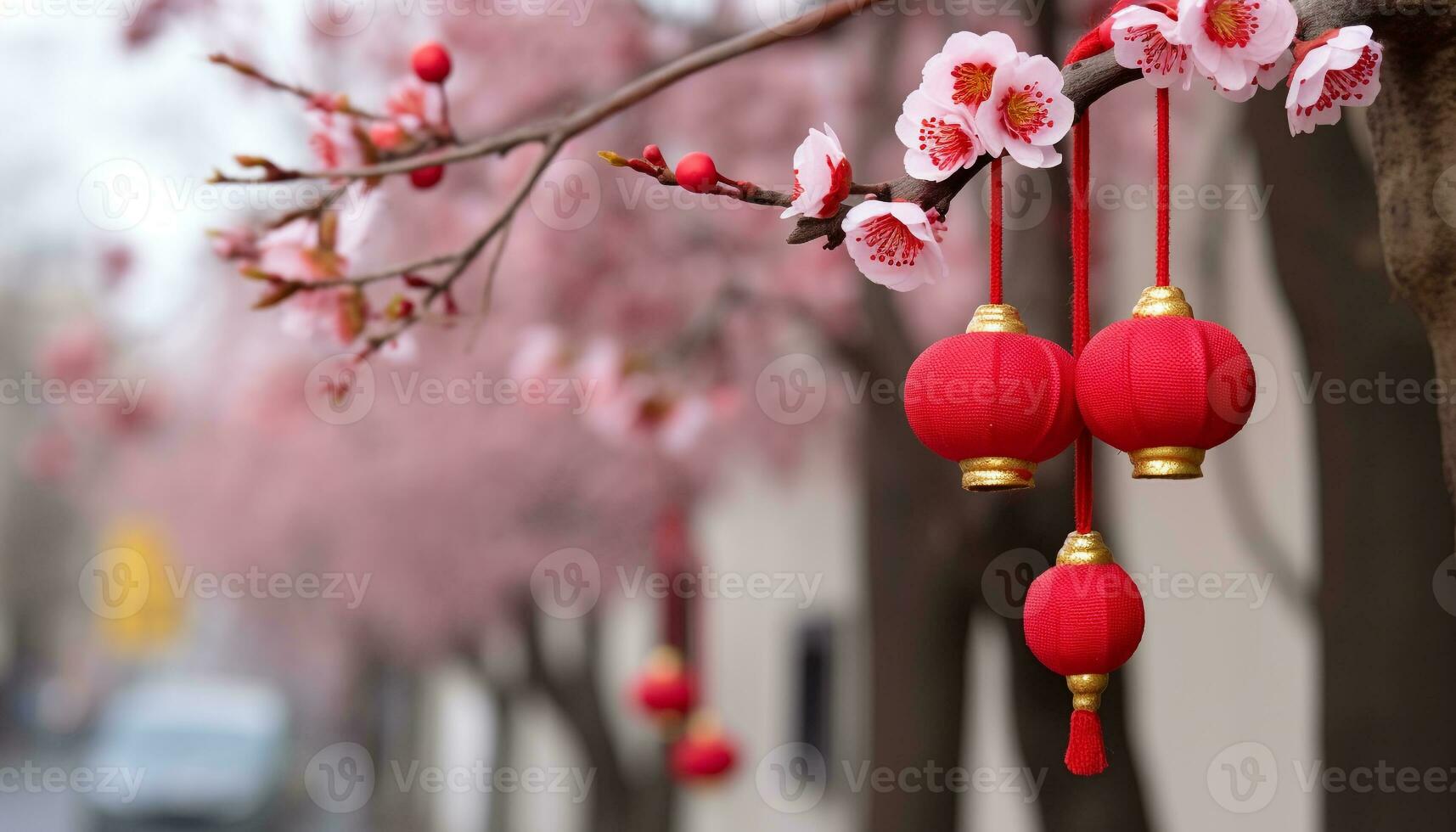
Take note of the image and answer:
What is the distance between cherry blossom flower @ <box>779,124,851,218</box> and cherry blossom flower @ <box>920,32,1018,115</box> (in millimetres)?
116

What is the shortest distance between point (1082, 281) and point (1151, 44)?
27cm

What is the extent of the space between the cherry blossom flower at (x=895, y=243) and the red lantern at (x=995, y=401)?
0.26ft

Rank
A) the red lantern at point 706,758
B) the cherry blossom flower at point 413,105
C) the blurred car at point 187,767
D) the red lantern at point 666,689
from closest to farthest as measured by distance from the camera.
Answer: the cherry blossom flower at point 413,105, the red lantern at point 706,758, the red lantern at point 666,689, the blurred car at point 187,767

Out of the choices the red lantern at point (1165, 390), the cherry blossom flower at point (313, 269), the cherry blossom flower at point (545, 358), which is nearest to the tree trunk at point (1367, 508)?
the red lantern at point (1165, 390)

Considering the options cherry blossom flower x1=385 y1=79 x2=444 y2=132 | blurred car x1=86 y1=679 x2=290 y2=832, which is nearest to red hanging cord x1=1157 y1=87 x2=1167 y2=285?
cherry blossom flower x1=385 y1=79 x2=444 y2=132

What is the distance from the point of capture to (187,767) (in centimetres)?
1470

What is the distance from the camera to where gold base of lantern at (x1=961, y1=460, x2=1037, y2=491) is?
1.58 m

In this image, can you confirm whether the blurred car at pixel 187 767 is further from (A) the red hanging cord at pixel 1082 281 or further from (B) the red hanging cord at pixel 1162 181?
(B) the red hanging cord at pixel 1162 181

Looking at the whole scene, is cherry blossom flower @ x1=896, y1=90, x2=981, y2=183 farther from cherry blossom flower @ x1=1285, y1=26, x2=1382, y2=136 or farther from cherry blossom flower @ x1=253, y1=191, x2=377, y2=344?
cherry blossom flower @ x1=253, y1=191, x2=377, y2=344

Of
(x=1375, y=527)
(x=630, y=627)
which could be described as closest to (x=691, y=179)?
(x=1375, y=527)

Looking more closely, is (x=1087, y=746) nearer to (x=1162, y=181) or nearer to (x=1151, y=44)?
(x=1162, y=181)

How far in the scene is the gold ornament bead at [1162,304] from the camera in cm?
158

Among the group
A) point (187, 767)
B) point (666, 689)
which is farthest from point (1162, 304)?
point (187, 767)

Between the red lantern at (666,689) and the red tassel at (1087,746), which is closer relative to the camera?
the red tassel at (1087,746)
